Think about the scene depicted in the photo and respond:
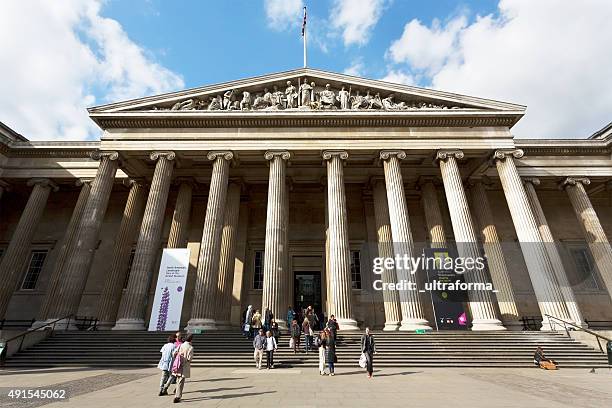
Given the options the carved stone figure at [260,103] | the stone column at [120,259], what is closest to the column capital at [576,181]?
the carved stone figure at [260,103]

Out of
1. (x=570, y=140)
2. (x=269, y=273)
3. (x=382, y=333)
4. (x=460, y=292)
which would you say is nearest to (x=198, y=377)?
(x=269, y=273)

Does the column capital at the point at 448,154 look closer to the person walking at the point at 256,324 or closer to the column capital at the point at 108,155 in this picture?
the person walking at the point at 256,324

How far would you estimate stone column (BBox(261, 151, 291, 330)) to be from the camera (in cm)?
1429

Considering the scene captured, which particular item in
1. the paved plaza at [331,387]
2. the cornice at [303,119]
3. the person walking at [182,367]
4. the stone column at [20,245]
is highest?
the cornice at [303,119]

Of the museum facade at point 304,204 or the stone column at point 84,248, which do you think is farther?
the museum facade at point 304,204

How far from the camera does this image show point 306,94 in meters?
18.9

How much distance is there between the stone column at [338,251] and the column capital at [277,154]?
2.07 m

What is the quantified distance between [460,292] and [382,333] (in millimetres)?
4805

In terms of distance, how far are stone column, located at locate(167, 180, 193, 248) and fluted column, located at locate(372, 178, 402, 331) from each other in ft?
37.9

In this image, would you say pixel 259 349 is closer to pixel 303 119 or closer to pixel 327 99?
pixel 303 119

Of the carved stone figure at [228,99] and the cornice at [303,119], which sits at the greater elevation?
the carved stone figure at [228,99]

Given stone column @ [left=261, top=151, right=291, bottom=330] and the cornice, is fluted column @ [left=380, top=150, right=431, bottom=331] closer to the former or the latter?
the cornice

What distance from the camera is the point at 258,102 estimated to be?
18.7 metres

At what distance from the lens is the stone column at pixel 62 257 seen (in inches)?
577
